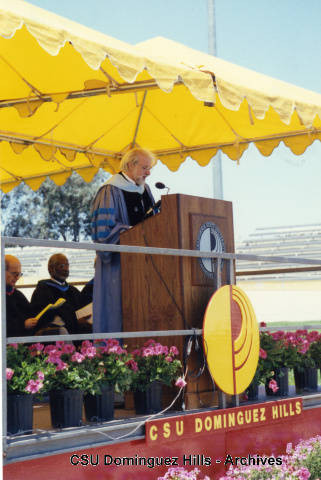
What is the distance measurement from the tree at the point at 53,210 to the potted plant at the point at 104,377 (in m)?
35.6

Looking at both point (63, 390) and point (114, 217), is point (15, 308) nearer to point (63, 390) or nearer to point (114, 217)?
point (114, 217)

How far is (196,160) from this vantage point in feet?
33.0

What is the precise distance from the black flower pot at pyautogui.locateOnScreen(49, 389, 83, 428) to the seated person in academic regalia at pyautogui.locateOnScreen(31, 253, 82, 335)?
7.46 ft

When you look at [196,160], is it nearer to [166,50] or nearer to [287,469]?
[166,50]

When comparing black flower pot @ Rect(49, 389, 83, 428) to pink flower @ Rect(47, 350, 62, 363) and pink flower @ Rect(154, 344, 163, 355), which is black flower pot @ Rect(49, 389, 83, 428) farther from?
pink flower @ Rect(154, 344, 163, 355)

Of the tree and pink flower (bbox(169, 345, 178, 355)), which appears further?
the tree

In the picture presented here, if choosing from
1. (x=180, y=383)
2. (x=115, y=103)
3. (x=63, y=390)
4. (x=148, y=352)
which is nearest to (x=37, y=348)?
(x=63, y=390)

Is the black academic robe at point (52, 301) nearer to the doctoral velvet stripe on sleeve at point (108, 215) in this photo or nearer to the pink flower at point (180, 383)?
the doctoral velvet stripe on sleeve at point (108, 215)

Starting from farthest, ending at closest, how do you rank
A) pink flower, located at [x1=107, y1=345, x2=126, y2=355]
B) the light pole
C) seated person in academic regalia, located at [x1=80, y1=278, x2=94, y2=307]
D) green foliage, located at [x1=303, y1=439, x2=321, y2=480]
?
the light pole → seated person in academic regalia, located at [x1=80, y1=278, x2=94, y2=307] → green foliage, located at [x1=303, y1=439, x2=321, y2=480] → pink flower, located at [x1=107, y1=345, x2=126, y2=355]

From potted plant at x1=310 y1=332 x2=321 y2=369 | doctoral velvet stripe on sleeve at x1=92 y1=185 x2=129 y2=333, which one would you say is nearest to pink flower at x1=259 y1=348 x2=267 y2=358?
potted plant at x1=310 y1=332 x2=321 y2=369

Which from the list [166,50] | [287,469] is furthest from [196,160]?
[287,469]

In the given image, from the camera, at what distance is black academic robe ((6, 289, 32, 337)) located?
6609mm

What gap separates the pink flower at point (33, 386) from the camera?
4386 mm

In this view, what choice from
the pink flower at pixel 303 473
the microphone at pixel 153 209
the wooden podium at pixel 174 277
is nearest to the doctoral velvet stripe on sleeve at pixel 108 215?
the microphone at pixel 153 209
